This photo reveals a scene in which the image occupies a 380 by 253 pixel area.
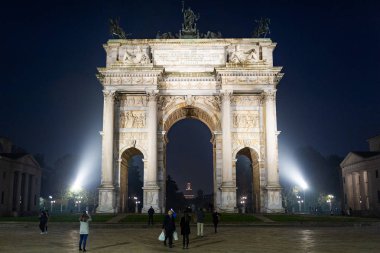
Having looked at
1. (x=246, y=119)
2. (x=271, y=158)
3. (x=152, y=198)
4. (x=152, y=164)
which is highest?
(x=246, y=119)

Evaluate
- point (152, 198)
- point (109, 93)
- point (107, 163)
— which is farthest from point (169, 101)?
point (152, 198)

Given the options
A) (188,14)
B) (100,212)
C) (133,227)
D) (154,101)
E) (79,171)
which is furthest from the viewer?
(79,171)

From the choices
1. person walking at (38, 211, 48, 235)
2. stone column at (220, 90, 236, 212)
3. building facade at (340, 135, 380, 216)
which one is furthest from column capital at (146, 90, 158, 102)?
building facade at (340, 135, 380, 216)

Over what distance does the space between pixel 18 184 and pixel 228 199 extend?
3570 cm

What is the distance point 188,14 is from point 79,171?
64.0 m

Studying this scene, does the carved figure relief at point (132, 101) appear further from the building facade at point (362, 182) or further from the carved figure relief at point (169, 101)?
the building facade at point (362, 182)

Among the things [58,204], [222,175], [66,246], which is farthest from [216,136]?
[58,204]

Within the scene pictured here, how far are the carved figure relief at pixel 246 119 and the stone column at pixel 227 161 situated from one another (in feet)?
4.84

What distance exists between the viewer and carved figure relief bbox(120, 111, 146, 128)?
48.1m

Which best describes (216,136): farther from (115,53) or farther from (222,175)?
(115,53)

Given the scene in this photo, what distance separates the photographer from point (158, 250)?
17.5 meters

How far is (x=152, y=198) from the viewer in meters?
45.1

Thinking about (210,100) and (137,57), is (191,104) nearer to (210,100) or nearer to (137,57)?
(210,100)

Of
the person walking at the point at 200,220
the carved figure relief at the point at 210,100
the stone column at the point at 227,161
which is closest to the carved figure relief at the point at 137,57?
the carved figure relief at the point at 210,100
